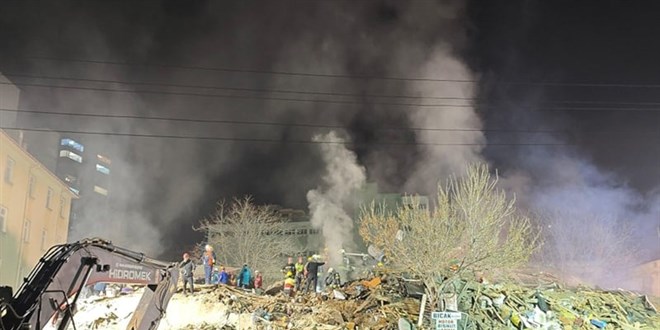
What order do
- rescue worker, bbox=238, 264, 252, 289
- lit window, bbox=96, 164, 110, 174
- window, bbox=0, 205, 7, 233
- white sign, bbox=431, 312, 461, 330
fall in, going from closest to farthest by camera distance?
white sign, bbox=431, 312, 461, 330 → rescue worker, bbox=238, 264, 252, 289 → window, bbox=0, 205, 7, 233 → lit window, bbox=96, 164, 110, 174

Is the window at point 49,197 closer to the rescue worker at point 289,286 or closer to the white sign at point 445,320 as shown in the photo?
the rescue worker at point 289,286

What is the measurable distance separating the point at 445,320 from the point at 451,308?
240 cm

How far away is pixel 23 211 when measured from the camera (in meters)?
36.5

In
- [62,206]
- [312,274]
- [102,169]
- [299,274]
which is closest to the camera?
[312,274]

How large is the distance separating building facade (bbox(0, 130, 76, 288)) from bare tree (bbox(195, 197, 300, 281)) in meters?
17.8

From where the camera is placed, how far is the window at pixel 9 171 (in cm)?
3366

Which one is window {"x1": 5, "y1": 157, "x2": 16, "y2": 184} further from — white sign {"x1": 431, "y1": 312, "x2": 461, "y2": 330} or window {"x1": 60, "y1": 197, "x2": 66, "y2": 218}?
white sign {"x1": 431, "y1": 312, "x2": 461, "y2": 330}

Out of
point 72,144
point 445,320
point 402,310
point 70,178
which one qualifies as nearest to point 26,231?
point 402,310

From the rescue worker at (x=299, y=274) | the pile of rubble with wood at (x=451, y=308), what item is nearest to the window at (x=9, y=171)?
the pile of rubble with wood at (x=451, y=308)

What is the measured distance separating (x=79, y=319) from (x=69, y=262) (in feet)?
38.9

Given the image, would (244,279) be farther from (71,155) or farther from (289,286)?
(71,155)

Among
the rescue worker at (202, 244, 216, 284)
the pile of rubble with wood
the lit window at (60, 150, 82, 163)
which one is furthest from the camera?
the lit window at (60, 150, 82, 163)

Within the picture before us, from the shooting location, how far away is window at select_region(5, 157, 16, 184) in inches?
1325

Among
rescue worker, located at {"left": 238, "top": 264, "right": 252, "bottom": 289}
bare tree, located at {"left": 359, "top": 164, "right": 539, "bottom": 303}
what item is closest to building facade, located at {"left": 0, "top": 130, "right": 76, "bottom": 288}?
rescue worker, located at {"left": 238, "top": 264, "right": 252, "bottom": 289}
